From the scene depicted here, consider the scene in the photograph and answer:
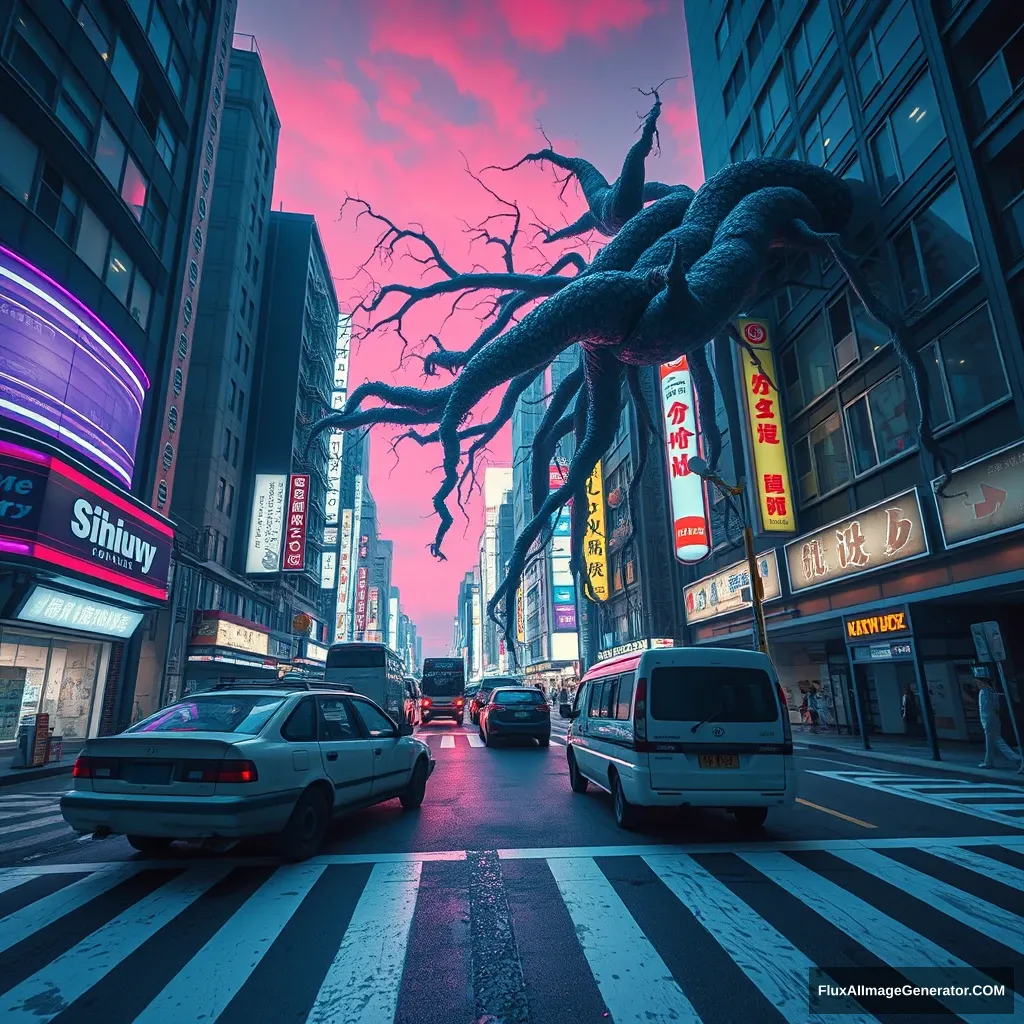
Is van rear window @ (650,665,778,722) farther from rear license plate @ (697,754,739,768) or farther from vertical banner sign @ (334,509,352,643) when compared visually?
vertical banner sign @ (334,509,352,643)

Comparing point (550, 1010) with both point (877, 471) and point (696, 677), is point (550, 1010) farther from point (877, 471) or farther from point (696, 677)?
point (877, 471)

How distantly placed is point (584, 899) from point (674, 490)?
25719 millimetres

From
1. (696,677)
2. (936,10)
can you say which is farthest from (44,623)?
(936,10)

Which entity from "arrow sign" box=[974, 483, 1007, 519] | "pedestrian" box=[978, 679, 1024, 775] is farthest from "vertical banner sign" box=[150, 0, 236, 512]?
"pedestrian" box=[978, 679, 1024, 775]

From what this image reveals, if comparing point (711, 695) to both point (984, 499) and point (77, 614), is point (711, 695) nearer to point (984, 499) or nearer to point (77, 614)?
point (984, 499)

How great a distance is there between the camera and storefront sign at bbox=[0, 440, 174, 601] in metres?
14.1

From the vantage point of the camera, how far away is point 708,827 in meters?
7.75

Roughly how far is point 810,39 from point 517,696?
78.3ft

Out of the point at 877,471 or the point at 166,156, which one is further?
the point at 166,156

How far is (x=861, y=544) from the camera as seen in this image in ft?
56.6

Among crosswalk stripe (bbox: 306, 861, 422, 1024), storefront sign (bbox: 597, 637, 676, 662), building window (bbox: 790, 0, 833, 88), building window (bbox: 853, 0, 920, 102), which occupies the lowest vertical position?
crosswalk stripe (bbox: 306, 861, 422, 1024)

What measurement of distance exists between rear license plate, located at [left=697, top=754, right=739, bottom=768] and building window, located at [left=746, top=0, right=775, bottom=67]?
2780 centimetres

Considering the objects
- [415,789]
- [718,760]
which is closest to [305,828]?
[415,789]

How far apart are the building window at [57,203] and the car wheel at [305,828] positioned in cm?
1812
